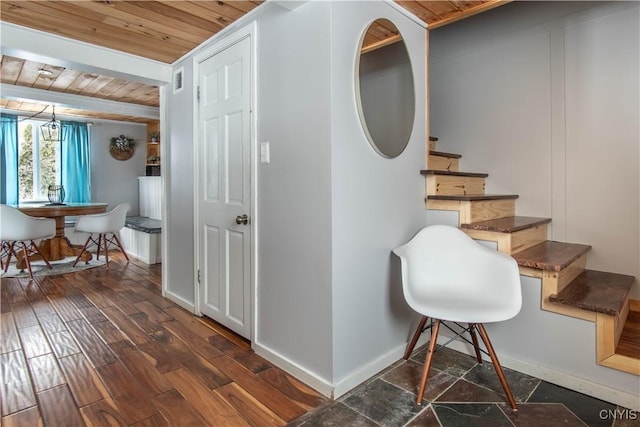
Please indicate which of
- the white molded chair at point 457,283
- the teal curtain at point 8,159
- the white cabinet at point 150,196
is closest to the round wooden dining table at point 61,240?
the teal curtain at point 8,159

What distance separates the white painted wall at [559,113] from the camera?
2281 mm

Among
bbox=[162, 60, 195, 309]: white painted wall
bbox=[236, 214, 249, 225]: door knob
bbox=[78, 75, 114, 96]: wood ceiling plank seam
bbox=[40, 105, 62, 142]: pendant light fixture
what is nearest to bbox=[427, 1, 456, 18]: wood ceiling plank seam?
bbox=[236, 214, 249, 225]: door knob

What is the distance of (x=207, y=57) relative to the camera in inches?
102

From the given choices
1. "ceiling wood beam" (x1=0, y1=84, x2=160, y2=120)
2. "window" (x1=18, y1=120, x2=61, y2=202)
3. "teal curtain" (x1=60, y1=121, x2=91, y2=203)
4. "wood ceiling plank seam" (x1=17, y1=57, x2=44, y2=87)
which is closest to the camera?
"wood ceiling plank seam" (x1=17, y1=57, x2=44, y2=87)

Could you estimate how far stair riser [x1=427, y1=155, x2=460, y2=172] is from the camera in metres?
2.74

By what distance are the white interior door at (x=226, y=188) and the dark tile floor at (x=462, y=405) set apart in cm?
90

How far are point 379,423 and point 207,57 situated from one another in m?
2.55

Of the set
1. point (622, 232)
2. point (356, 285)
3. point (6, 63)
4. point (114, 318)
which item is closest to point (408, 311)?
point (356, 285)

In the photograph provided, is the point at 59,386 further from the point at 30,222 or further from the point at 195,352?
the point at 30,222

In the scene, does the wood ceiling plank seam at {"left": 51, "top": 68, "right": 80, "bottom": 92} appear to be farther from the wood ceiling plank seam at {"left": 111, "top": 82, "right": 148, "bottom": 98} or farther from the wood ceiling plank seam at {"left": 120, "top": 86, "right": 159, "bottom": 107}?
the wood ceiling plank seam at {"left": 120, "top": 86, "right": 159, "bottom": 107}

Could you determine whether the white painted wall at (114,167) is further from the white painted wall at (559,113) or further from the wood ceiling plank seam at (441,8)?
the wood ceiling plank seam at (441,8)

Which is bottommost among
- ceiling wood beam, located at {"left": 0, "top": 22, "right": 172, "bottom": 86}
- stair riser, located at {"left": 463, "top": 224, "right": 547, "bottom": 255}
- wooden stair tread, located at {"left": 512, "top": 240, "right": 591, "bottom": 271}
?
wooden stair tread, located at {"left": 512, "top": 240, "right": 591, "bottom": 271}

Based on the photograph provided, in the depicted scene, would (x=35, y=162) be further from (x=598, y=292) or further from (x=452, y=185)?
(x=598, y=292)

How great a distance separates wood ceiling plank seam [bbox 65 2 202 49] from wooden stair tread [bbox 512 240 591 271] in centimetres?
257
